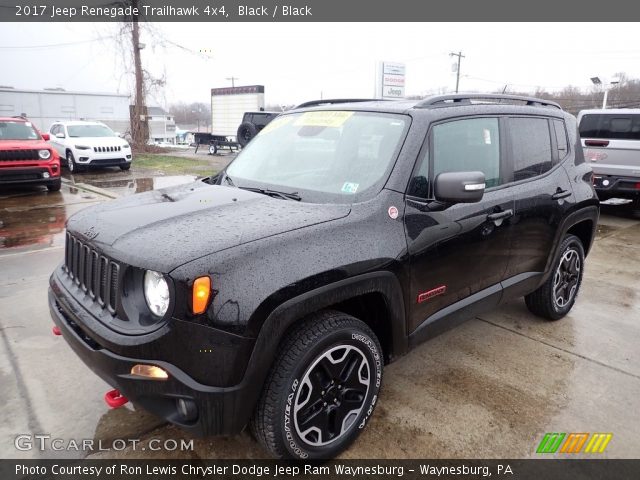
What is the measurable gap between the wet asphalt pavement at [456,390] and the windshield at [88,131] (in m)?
11.5

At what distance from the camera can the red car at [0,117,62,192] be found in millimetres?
10133

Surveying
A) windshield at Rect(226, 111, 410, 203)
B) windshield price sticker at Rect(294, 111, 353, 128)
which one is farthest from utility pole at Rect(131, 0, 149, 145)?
windshield price sticker at Rect(294, 111, 353, 128)

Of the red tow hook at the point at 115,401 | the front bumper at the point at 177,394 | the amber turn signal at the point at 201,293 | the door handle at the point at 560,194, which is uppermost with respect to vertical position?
the door handle at the point at 560,194

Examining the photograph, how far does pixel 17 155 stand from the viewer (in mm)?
10227

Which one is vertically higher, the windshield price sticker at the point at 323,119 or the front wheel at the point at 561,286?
the windshield price sticker at the point at 323,119

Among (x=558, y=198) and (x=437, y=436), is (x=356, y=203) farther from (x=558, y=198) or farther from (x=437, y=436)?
(x=558, y=198)

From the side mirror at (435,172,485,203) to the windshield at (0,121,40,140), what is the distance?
11.5 meters

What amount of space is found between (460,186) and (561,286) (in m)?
2.39

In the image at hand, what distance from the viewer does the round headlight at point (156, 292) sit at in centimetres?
204

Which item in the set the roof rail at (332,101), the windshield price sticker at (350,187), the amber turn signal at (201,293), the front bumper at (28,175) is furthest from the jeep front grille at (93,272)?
the front bumper at (28,175)

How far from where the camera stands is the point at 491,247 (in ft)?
10.5

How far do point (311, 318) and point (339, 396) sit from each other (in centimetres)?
49

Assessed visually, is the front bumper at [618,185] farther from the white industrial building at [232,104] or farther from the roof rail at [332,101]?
the white industrial building at [232,104]
